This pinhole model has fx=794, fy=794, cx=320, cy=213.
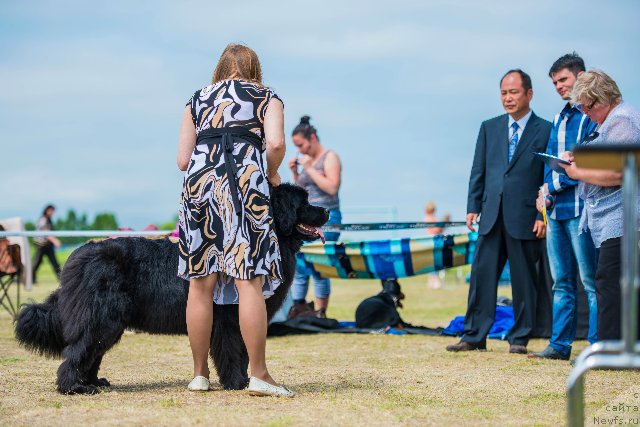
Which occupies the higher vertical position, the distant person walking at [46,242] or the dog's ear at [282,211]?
the dog's ear at [282,211]

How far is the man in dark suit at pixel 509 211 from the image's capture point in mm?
6375

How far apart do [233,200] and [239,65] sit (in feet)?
2.48

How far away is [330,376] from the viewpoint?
5.10m

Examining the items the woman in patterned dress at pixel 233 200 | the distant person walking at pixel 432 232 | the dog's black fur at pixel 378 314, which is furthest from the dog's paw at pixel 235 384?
the distant person walking at pixel 432 232

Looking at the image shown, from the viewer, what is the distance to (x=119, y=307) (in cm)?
432

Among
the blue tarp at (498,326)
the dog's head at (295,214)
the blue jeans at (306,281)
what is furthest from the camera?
the blue jeans at (306,281)

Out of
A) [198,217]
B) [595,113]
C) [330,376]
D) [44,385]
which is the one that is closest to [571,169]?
[595,113]

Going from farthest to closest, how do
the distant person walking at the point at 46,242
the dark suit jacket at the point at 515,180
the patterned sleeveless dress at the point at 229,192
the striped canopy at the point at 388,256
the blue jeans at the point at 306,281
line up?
the distant person walking at the point at 46,242, the blue jeans at the point at 306,281, the striped canopy at the point at 388,256, the dark suit jacket at the point at 515,180, the patterned sleeveless dress at the point at 229,192

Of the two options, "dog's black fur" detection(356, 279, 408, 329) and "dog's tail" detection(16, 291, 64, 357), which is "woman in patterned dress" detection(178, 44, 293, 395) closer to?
"dog's tail" detection(16, 291, 64, 357)

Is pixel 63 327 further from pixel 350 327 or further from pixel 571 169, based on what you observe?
pixel 350 327

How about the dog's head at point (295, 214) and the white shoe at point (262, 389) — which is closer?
the white shoe at point (262, 389)

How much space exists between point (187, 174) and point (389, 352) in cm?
307

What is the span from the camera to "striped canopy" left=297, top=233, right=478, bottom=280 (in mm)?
8250

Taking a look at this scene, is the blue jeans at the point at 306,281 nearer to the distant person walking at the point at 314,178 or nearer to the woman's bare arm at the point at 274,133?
the distant person walking at the point at 314,178
